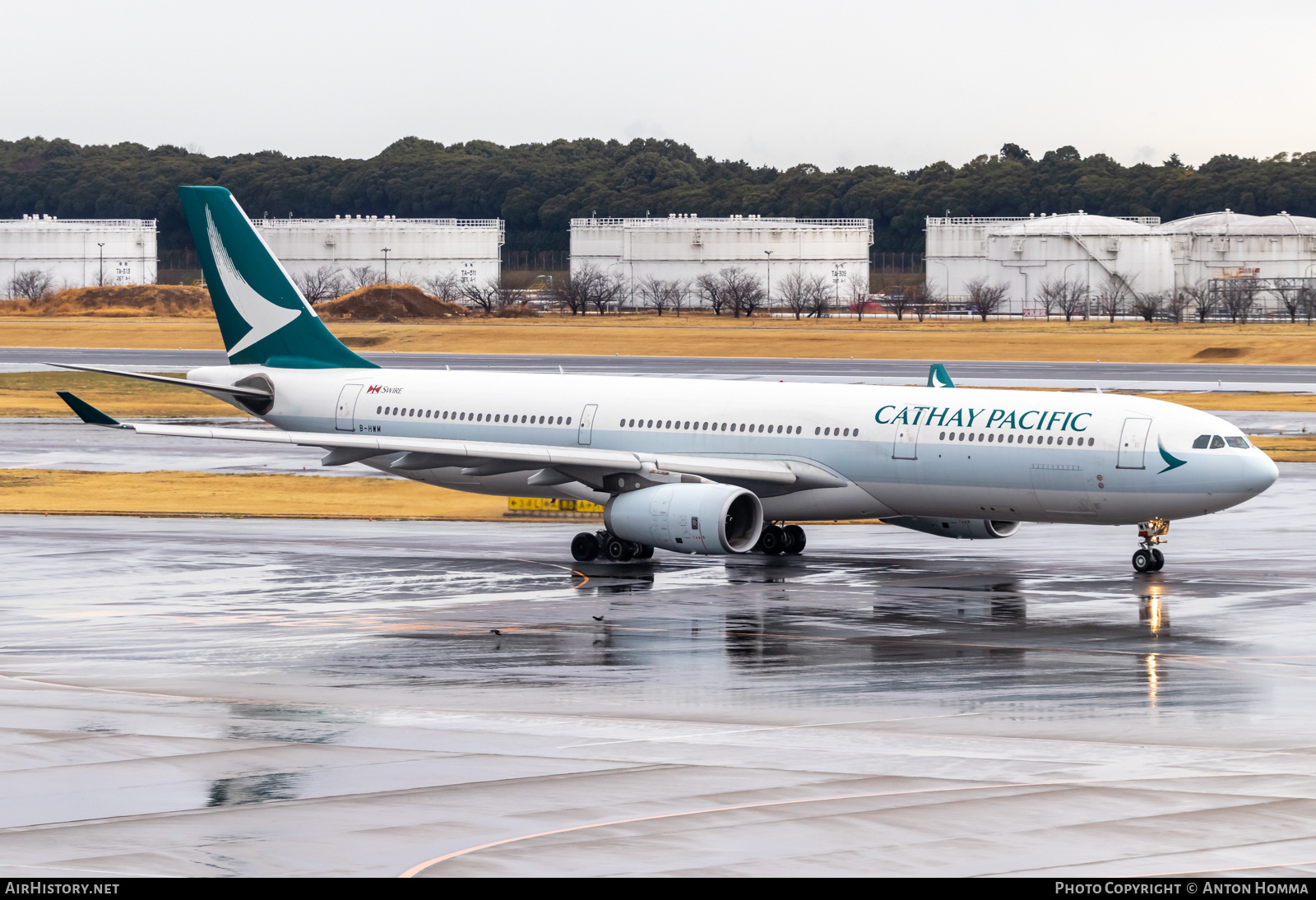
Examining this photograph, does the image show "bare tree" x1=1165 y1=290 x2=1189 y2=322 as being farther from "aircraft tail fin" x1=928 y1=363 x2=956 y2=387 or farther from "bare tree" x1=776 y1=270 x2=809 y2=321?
"aircraft tail fin" x1=928 y1=363 x2=956 y2=387

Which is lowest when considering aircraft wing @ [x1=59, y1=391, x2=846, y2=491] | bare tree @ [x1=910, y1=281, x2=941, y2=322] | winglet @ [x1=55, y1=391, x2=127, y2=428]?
aircraft wing @ [x1=59, y1=391, x2=846, y2=491]

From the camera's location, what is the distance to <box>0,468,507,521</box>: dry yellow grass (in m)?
50.0

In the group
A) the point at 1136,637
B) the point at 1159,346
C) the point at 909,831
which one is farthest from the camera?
the point at 1159,346

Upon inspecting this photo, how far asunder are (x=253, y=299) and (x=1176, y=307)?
426 feet

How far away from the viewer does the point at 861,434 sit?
3897 cm

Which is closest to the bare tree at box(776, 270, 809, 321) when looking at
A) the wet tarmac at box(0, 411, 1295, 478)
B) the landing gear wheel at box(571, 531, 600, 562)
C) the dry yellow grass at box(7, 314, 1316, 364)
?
the dry yellow grass at box(7, 314, 1316, 364)

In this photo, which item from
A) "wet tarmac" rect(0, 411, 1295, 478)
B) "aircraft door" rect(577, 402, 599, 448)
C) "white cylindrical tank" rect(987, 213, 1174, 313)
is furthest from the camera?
"white cylindrical tank" rect(987, 213, 1174, 313)

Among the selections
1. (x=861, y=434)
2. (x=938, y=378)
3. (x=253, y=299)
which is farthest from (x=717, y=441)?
(x=253, y=299)

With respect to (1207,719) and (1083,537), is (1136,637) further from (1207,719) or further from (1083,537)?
(1083,537)

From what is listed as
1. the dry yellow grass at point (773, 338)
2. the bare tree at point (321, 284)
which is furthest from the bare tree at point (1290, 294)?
the bare tree at point (321, 284)

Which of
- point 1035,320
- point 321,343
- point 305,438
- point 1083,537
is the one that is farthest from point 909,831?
point 1035,320

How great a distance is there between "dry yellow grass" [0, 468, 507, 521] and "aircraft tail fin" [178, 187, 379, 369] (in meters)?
4.72

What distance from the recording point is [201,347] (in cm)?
13062

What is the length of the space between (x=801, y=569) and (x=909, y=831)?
2241 centimetres
